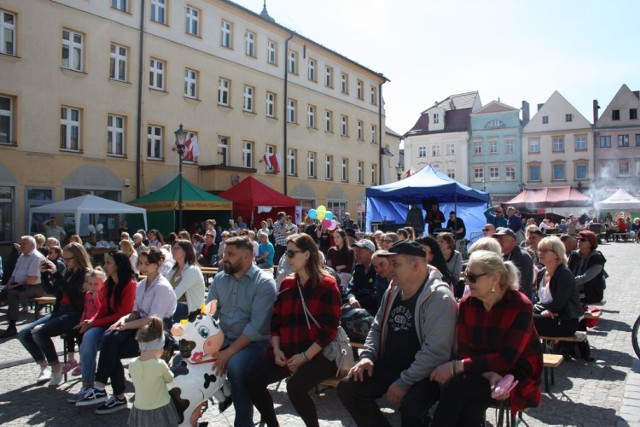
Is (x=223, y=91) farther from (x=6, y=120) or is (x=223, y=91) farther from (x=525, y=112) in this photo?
(x=525, y=112)

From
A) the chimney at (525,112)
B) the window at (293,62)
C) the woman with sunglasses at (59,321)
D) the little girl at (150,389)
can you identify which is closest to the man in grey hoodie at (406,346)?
the little girl at (150,389)

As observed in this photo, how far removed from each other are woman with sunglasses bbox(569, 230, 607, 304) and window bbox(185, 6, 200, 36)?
21401mm

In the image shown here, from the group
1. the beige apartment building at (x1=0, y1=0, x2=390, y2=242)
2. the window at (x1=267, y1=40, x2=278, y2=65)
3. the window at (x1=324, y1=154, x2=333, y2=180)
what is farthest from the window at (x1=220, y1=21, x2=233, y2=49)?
the window at (x1=324, y1=154, x2=333, y2=180)

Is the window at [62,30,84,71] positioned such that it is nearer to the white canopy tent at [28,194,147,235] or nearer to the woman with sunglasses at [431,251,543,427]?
the white canopy tent at [28,194,147,235]

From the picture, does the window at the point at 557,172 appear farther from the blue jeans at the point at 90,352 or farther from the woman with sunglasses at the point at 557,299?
the blue jeans at the point at 90,352

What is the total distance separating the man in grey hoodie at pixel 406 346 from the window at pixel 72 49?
19.3 meters

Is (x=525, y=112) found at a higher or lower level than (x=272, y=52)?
higher

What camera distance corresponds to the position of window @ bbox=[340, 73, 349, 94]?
36406 millimetres

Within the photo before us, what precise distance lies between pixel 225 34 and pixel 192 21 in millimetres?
2273

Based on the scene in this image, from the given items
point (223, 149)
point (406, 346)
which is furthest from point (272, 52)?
point (406, 346)

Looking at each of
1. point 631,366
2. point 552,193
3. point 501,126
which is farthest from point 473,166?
point 631,366

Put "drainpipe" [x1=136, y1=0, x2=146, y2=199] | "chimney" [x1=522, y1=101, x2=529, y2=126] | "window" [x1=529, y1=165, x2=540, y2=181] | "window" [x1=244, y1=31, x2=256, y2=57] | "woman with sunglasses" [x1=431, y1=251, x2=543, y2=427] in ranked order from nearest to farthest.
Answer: "woman with sunglasses" [x1=431, y1=251, x2=543, y2=427] < "drainpipe" [x1=136, y1=0, x2=146, y2=199] < "window" [x1=244, y1=31, x2=256, y2=57] < "window" [x1=529, y1=165, x2=540, y2=181] < "chimney" [x1=522, y1=101, x2=529, y2=126]

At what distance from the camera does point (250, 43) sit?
93.8 ft

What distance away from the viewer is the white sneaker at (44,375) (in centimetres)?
605
